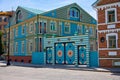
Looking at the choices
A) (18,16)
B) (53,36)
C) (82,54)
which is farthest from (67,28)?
(82,54)

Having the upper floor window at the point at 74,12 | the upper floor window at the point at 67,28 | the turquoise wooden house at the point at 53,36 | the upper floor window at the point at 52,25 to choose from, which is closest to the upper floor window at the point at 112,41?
the turquoise wooden house at the point at 53,36

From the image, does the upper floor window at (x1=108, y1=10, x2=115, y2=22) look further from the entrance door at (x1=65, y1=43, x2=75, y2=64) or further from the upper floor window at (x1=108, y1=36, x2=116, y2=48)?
the entrance door at (x1=65, y1=43, x2=75, y2=64)

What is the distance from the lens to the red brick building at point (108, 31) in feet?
87.4

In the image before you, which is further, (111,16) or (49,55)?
(49,55)

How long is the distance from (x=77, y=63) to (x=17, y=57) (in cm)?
1832

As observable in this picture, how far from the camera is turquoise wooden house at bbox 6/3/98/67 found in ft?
101

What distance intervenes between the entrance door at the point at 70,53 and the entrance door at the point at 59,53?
0.75 m

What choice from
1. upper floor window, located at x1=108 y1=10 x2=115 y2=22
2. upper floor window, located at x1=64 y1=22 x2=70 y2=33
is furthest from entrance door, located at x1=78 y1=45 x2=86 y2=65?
upper floor window, located at x1=64 y1=22 x2=70 y2=33

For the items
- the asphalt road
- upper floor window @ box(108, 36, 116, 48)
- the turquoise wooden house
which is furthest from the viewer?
the turquoise wooden house

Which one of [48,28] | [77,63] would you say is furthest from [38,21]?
[77,63]

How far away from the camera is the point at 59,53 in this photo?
3356cm

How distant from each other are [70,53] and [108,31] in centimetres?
676

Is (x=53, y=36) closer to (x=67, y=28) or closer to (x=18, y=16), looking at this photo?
(x=67, y=28)

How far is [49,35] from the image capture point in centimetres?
3991
